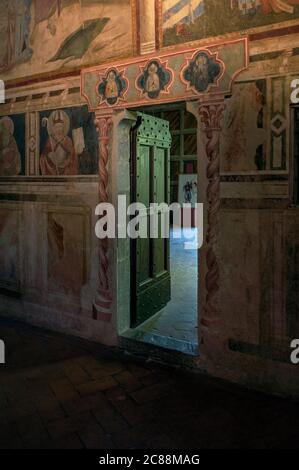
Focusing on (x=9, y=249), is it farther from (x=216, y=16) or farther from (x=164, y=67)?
(x=216, y=16)

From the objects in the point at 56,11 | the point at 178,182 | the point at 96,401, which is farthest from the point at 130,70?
the point at 178,182

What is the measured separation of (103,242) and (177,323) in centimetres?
147

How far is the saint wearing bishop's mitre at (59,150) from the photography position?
486cm

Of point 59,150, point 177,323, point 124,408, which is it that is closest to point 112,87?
point 59,150

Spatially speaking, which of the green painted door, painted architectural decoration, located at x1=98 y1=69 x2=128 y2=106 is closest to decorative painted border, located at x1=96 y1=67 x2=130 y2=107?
painted architectural decoration, located at x1=98 y1=69 x2=128 y2=106

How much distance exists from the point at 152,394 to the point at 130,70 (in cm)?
322

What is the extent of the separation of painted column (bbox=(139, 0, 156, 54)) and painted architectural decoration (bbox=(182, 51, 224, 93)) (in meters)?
0.53

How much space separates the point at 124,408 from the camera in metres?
3.31

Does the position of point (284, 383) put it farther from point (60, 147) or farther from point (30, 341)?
point (60, 147)

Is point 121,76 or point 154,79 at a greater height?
point 121,76

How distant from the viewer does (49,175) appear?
511 cm

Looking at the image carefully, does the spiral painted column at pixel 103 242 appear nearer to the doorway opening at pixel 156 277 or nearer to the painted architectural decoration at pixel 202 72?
the doorway opening at pixel 156 277

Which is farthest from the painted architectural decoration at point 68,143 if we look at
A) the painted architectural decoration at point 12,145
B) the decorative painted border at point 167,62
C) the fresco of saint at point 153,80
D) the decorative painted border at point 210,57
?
the decorative painted border at point 210,57

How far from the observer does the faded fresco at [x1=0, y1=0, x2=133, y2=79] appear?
435cm
